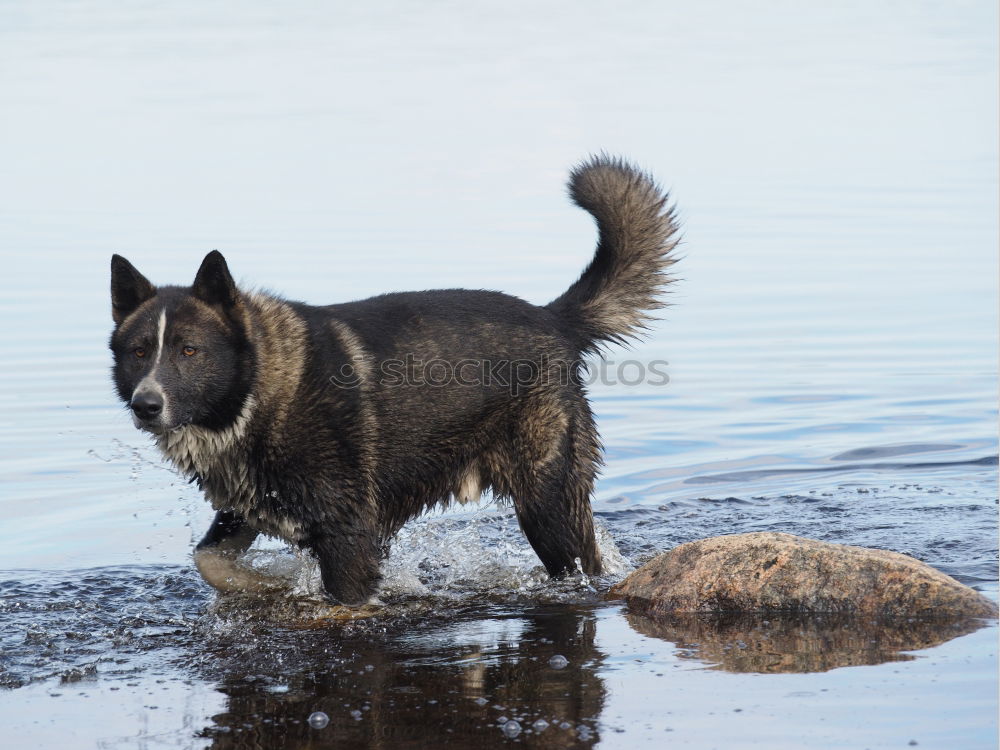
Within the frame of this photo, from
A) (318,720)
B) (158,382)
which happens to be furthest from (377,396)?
(318,720)

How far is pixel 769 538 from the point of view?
6223mm

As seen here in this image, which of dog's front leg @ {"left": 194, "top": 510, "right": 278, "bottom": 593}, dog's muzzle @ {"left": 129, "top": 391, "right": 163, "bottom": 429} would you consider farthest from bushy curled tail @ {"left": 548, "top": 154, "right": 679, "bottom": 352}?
dog's muzzle @ {"left": 129, "top": 391, "right": 163, "bottom": 429}

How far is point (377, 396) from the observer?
626 cm

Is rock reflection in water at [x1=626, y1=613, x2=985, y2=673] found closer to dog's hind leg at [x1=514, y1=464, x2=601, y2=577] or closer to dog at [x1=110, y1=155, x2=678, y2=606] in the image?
dog's hind leg at [x1=514, y1=464, x2=601, y2=577]

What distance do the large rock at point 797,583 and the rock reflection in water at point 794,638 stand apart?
0.25 feet

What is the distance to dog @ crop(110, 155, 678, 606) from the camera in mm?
5961

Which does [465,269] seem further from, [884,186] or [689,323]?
[884,186]

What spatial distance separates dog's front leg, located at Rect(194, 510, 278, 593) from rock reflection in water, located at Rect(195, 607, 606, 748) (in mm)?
577

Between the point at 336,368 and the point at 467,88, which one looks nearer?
the point at 336,368

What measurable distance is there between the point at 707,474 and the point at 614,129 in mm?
21685

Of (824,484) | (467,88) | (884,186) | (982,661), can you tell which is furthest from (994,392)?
(467,88)

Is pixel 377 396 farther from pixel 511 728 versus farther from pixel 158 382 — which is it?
pixel 511 728

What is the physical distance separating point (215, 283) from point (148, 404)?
66 centimetres

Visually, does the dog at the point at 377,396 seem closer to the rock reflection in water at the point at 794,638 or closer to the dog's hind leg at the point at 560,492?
the dog's hind leg at the point at 560,492
